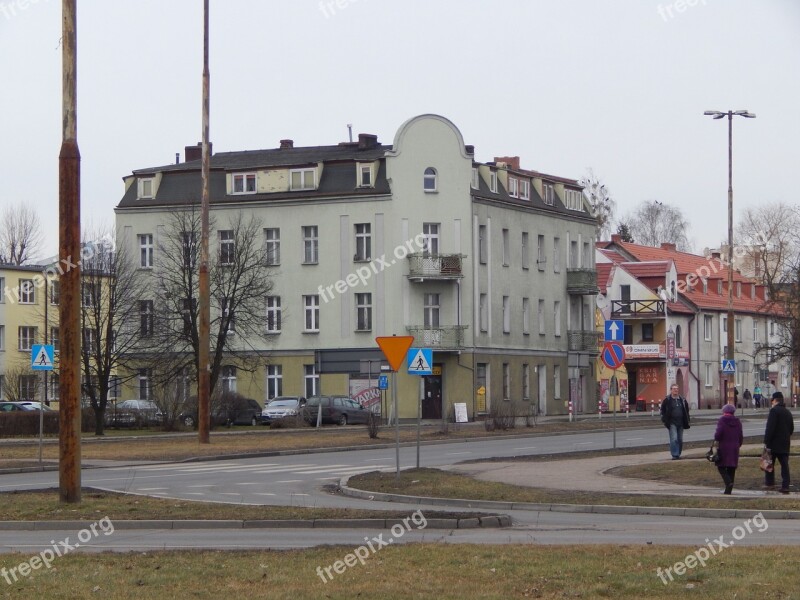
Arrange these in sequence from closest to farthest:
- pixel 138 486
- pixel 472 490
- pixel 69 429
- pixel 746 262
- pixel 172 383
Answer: pixel 69 429 → pixel 472 490 → pixel 138 486 → pixel 172 383 → pixel 746 262

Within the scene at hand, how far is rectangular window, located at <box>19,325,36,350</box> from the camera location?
90500 millimetres

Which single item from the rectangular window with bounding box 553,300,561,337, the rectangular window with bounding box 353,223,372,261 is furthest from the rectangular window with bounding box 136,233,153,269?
the rectangular window with bounding box 553,300,561,337

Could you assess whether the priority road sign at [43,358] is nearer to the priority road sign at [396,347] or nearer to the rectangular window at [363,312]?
the priority road sign at [396,347]

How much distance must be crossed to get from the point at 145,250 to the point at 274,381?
32.9 ft

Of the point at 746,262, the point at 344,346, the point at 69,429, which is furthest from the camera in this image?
the point at 746,262

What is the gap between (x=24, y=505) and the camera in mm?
20688

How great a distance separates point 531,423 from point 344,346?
47.2 feet

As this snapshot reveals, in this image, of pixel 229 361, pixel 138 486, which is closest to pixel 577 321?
pixel 229 361

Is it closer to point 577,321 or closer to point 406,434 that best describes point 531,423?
point 406,434

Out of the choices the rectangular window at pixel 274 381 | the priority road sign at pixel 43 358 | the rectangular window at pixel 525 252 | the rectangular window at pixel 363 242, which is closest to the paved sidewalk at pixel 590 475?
the priority road sign at pixel 43 358

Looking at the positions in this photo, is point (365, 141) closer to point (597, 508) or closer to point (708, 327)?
point (708, 327)

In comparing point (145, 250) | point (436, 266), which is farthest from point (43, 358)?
point (145, 250)

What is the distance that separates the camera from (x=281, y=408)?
62.7m

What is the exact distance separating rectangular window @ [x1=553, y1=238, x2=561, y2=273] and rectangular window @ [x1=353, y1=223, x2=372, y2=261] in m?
13.1
